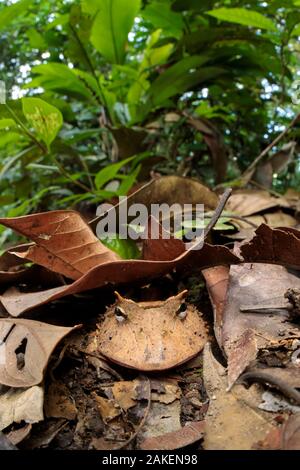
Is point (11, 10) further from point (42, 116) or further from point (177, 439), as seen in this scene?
point (177, 439)

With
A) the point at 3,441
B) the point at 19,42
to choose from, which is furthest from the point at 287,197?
the point at 19,42

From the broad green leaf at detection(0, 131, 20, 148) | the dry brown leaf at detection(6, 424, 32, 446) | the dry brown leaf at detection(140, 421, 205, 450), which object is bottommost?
the dry brown leaf at detection(140, 421, 205, 450)

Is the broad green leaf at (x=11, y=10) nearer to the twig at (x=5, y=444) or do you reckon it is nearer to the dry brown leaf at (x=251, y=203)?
the dry brown leaf at (x=251, y=203)

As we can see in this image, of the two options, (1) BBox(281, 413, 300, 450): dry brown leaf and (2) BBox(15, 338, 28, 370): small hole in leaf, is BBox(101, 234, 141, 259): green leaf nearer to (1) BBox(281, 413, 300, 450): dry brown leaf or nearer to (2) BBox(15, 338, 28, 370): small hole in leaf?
(2) BBox(15, 338, 28, 370): small hole in leaf

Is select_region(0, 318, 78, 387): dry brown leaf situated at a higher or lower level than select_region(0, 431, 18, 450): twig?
higher

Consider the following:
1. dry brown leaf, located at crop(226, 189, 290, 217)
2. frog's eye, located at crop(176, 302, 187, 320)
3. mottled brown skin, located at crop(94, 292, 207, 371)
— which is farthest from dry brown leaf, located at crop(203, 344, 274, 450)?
dry brown leaf, located at crop(226, 189, 290, 217)

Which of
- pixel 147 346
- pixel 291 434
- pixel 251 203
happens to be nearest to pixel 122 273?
pixel 147 346

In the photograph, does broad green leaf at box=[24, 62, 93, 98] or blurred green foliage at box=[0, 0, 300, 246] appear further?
broad green leaf at box=[24, 62, 93, 98]
